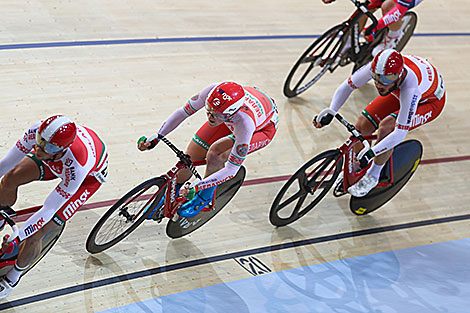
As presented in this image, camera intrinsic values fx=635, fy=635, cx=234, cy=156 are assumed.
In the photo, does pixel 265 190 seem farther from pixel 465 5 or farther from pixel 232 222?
pixel 465 5

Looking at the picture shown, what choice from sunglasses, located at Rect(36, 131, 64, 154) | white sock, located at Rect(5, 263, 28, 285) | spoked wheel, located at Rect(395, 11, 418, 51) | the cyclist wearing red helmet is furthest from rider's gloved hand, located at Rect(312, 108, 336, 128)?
spoked wheel, located at Rect(395, 11, 418, 51)

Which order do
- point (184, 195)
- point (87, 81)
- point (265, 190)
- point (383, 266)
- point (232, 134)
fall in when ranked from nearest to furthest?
point (184, 195), point (232, 134), point (383, 266), point (265, 190), point (87, 81)

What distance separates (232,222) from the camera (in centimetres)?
454

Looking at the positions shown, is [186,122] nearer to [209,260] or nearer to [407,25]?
[209,260]

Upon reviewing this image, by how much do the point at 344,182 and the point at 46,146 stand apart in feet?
7.40

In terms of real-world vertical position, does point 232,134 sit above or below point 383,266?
above

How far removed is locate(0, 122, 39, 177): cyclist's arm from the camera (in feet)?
10.9

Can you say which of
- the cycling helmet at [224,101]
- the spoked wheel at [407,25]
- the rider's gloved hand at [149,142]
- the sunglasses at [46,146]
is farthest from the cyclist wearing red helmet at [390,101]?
the spoked wheel at [407,25]

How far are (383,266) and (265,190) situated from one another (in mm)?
1048

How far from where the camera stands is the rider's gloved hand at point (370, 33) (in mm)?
5473

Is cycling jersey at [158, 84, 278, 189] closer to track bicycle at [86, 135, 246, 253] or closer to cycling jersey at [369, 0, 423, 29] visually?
track bicycle at [86, 135, 246, 253]

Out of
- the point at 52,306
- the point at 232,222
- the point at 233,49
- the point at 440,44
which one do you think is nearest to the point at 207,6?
the point at 233,49

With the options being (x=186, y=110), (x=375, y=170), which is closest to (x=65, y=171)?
(x=186, y=110)

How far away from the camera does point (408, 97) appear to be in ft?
13.4
